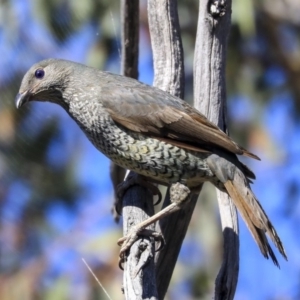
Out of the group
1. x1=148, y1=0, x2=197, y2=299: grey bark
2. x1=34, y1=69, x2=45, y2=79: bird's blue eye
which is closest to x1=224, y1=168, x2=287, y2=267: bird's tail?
x1=148, y1=0, x2=197, y2=299: grey bark

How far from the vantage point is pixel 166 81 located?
466cm

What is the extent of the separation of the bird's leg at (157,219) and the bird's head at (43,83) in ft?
2.91

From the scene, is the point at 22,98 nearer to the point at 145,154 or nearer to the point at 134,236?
the point at 145,154

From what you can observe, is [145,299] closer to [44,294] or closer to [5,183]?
[44,294]

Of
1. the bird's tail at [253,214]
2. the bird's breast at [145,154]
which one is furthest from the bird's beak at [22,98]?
the bird's tail at [253,214]

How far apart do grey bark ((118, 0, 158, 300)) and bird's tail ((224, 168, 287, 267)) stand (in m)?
0.47

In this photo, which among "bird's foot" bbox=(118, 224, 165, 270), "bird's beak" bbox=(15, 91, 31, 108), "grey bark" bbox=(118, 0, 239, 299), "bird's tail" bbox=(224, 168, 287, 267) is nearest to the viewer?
"bird's tail" bbox=(224, 168, 287, 267)

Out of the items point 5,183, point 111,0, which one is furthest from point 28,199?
point 111,0

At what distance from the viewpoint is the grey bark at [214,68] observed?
432 centimetres

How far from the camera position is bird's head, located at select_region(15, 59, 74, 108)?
4617 millimetres

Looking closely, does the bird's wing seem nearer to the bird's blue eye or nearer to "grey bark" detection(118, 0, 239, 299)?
"grey bark" detection(118, 0, 239, 299)

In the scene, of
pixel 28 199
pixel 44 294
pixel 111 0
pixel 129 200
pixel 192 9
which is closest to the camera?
pixel 129 200

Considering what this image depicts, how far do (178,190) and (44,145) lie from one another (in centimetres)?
470

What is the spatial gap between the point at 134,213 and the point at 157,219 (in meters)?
0.13
